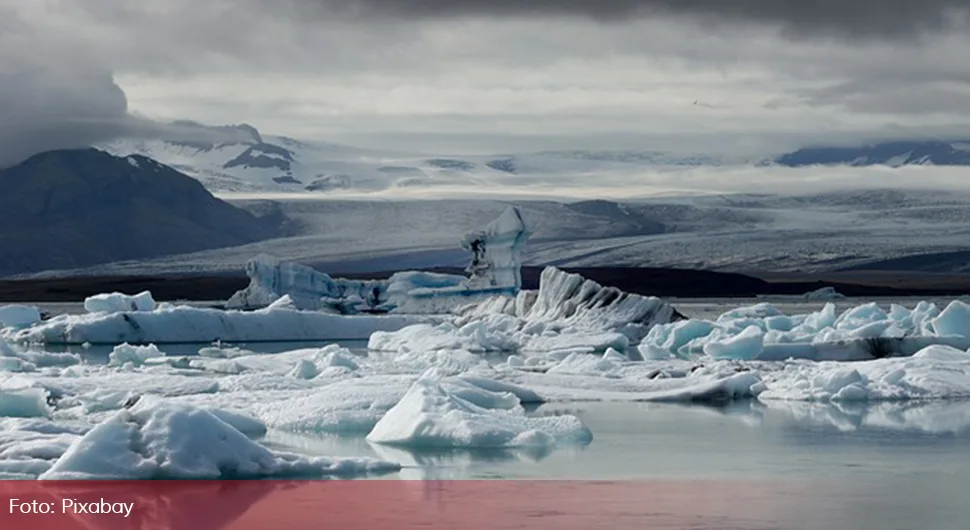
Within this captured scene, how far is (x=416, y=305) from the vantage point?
33.4 m

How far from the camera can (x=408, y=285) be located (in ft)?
112

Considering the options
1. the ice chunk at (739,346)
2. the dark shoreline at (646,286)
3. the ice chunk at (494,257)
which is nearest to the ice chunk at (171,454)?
the ice chunk at (739,346)

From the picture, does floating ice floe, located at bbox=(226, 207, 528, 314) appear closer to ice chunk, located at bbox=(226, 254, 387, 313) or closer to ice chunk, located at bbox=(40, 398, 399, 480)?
ice chunk, located at bbox=(226, 254, 387, 313)

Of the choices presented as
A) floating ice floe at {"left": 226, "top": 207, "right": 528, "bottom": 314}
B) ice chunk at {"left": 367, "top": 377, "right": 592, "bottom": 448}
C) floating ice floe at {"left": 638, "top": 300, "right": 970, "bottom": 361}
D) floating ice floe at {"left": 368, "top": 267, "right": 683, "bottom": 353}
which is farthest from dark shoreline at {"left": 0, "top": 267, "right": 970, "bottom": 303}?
ice chunk at {"left": 367, "top": 377, "right": 592, "bottom": 448}

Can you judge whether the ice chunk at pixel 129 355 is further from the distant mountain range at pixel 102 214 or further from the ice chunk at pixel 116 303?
the distant mountain range at pixel 102 214

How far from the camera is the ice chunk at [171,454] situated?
830cm

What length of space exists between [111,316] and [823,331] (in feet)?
37.5

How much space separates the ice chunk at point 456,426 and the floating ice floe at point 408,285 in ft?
65.5

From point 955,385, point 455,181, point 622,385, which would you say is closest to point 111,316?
point 622,385

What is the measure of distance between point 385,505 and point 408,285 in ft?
85.9

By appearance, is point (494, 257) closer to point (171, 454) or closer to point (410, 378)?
point (410, 378)

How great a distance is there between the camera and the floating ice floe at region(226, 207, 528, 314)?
3197cm

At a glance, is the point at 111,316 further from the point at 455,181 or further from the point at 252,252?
the point at 455,181

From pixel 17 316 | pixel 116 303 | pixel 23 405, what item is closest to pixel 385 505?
pixel 23 405
